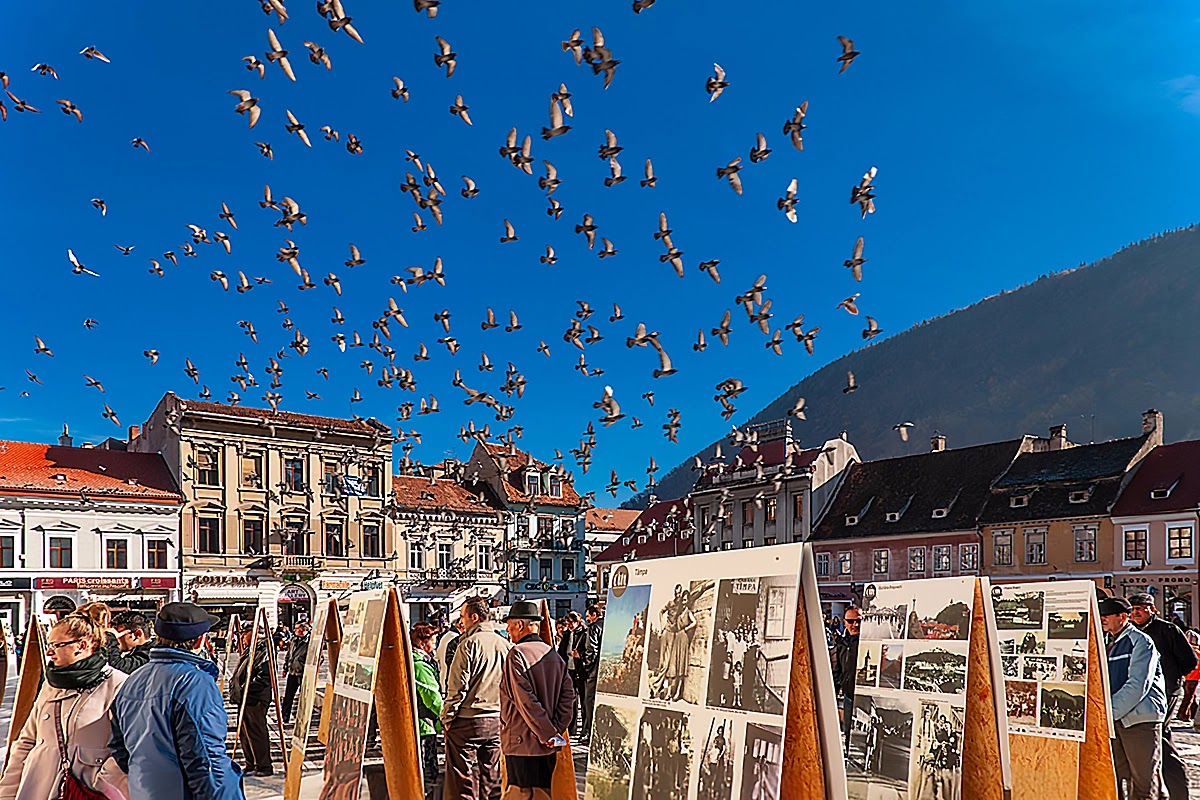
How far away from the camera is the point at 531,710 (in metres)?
8.80

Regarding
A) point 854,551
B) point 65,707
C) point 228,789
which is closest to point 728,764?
point 228,789

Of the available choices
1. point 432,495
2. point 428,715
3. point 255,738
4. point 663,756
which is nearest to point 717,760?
point 663,756

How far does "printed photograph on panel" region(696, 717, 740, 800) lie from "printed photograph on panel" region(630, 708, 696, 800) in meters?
0.11

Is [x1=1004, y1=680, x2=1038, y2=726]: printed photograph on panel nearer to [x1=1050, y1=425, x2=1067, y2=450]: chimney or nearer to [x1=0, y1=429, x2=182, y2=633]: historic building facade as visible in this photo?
[x1=0, y1=429, x2=182, y2=633]: historic building facade

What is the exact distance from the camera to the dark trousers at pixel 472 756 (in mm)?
9594

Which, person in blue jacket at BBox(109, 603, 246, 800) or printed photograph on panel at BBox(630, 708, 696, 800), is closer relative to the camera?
printed photograph on panel at BBox(630, 708, 696, 800)

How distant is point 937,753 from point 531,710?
120 inches

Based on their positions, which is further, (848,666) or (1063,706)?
(848,666)

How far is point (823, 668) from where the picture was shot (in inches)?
188

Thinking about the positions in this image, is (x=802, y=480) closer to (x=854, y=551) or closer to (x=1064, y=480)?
(x=854, y=551)

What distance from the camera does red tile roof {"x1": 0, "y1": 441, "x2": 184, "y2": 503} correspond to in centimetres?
5138

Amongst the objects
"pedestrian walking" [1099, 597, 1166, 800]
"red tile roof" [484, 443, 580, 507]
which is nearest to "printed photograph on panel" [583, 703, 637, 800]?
"pedestrian walking" [1099, 597, 1166, 800]

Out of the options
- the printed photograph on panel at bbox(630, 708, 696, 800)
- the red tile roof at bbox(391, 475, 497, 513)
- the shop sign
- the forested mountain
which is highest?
the forested mountain

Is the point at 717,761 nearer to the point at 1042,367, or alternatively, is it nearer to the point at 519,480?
the point at 519,480
